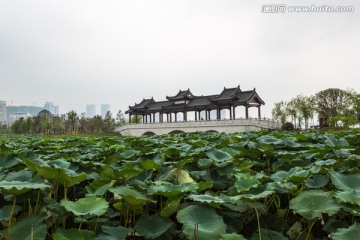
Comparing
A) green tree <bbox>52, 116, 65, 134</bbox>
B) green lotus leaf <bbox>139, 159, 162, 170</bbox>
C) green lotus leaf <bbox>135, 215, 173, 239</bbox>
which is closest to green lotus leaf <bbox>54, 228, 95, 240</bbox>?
green lotus leaf <bbox>135, 215, 173, 239</bbox>

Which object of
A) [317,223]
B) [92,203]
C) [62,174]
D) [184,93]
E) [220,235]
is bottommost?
[317,223]

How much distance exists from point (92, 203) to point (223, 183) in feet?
3.80

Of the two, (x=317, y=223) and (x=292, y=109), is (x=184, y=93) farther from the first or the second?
(x=317, y=223)

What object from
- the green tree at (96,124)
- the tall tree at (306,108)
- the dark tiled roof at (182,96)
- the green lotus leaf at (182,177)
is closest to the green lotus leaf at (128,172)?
the green lotus leaf at (182,177)

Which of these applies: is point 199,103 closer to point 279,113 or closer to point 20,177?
point 279,113

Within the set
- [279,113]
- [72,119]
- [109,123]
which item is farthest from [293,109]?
[72,119]

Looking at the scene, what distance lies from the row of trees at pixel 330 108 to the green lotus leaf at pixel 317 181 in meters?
43.4

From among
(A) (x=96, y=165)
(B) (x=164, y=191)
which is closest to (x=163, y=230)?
(B) (x=164, y=191)

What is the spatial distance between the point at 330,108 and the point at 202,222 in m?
53.6

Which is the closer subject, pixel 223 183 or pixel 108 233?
pixel 108 233

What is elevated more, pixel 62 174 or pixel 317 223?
pixel 62 174

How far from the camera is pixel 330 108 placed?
50094mm

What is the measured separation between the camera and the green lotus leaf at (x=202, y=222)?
1485mm

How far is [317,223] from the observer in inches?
78.6
